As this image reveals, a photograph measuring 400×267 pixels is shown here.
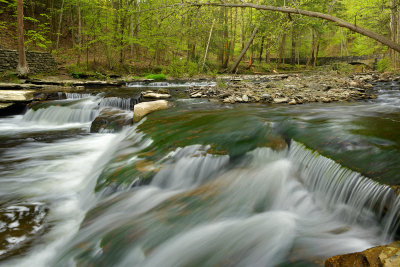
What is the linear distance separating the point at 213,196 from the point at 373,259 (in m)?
2.11

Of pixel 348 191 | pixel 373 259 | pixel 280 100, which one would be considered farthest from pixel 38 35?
pixel 373 259

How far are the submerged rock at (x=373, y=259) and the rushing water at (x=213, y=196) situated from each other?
49 centimetres

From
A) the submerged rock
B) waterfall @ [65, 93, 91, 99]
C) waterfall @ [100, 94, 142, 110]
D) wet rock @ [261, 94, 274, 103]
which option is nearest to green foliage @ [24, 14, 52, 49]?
waterfall @ [65, 93, 91, 99]

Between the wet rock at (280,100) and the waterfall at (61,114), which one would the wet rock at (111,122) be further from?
the wet rock at (280,100)

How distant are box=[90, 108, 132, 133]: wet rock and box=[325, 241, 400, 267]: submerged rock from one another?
638cm

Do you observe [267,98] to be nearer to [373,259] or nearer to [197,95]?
[197,95]

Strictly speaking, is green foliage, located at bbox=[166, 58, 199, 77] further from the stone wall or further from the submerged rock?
the submerged rock

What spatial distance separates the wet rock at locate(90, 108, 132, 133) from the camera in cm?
730

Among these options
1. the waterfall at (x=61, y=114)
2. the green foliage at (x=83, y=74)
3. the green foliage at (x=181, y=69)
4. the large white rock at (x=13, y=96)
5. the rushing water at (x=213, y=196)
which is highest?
the green foliage at (x=181, y=69)

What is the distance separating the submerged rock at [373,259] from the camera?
1.52 m

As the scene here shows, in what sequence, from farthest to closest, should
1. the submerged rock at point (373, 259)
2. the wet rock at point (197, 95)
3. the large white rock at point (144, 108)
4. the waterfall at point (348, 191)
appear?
the wet rock at point (197, 95) → the large white rock at point (144, 108) → the waterfall at point (348, 191) → the submerged rock at point (373, 259)

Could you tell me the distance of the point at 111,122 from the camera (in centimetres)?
752

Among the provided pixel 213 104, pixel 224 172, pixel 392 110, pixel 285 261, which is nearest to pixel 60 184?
pixel 224 172

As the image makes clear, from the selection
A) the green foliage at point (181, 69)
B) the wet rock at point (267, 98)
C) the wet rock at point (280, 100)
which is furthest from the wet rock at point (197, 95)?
the green foliage at point (181, 69)
